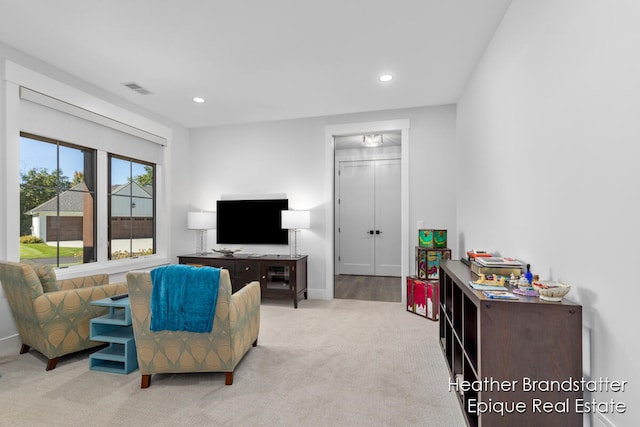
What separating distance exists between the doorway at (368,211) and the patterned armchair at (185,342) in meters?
4.12

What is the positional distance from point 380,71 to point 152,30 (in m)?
2.09

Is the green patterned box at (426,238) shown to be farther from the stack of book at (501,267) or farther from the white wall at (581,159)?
the stack of book at (501,267)

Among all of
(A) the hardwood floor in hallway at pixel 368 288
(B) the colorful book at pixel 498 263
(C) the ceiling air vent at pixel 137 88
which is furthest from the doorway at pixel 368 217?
(B) the colorful book at pixel 498 263

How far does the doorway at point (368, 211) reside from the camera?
21.4 ft

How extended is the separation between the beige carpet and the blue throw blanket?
1.55 ft

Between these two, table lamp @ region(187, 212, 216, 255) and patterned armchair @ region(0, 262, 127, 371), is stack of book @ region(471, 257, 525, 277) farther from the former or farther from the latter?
table lamp @ region(187, 212, 216, 255)

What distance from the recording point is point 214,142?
532 cm

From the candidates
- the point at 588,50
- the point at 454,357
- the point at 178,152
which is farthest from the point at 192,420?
the point at 178,152

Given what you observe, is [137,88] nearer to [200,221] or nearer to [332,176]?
[200,221]

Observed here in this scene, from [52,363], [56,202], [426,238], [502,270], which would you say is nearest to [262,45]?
[502,270]

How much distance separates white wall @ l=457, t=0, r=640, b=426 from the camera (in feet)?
3.92

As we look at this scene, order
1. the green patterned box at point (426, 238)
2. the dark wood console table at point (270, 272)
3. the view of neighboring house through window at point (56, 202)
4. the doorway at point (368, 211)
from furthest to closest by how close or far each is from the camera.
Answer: the doorway at point (368, 211) → the dark wood console table at point (270, 272) → the green patterned box at point (426, 238) → the view of neighboring house through window at point (56, 202)

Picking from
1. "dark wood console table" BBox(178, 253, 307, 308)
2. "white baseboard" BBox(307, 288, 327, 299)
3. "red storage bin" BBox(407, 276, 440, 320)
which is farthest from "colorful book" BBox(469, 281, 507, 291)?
"white baseboard" BBox(307, 288, 327, 299)

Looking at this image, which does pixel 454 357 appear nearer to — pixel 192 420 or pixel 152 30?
pixel 192 420
